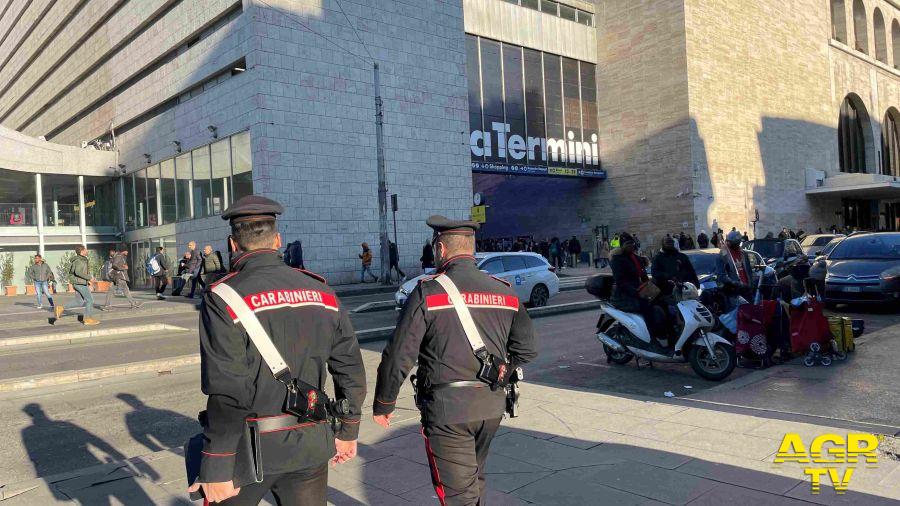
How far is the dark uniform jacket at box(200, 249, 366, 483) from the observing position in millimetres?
2285

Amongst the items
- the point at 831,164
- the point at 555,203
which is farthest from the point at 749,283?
the point at 831,164

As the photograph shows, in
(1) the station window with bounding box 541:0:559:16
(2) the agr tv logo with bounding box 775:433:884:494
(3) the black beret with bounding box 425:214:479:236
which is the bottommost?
(2) the agr tv logo with bounding box 775:433:884:494

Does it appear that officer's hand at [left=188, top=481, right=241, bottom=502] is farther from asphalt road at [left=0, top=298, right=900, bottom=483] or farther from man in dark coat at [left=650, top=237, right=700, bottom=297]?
man in dark coat at [left=650, top=237, right=700, bottom=297]

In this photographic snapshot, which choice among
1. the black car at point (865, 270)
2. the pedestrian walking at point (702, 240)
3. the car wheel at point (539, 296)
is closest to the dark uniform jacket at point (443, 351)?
the black car at point (865, 270)

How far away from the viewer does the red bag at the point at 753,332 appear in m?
7.62

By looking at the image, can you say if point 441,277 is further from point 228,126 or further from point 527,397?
point 228,126

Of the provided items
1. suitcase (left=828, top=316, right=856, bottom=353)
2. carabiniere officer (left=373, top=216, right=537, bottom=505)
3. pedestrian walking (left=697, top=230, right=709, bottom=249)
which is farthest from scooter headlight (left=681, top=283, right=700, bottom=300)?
pedestrian walking (left=697, top=230, right=709, bottom=249)

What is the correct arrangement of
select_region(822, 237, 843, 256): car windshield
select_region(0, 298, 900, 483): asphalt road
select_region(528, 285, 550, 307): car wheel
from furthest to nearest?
select_region(528, 285, 550, 307): car wheel
select_region(822, 237, 843, 256): car windshield
select_region(0, 298, 900, 483): asphalt road

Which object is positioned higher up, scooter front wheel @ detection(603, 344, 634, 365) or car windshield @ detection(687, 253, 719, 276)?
car windshield @ detection(687, 253, 719, 276)

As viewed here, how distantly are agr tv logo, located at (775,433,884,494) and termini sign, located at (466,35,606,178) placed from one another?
28061 millimetres

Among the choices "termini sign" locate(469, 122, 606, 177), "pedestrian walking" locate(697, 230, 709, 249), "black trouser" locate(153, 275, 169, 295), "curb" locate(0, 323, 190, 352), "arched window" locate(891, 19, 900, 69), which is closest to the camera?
"curb" locate(0, 323, 190, 352)

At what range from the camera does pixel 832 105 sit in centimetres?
4809

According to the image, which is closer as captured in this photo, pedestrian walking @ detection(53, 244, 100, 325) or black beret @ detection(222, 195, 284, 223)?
black beret @ detection(222, 195, 284, 223)

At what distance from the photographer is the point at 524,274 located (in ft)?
50.8
